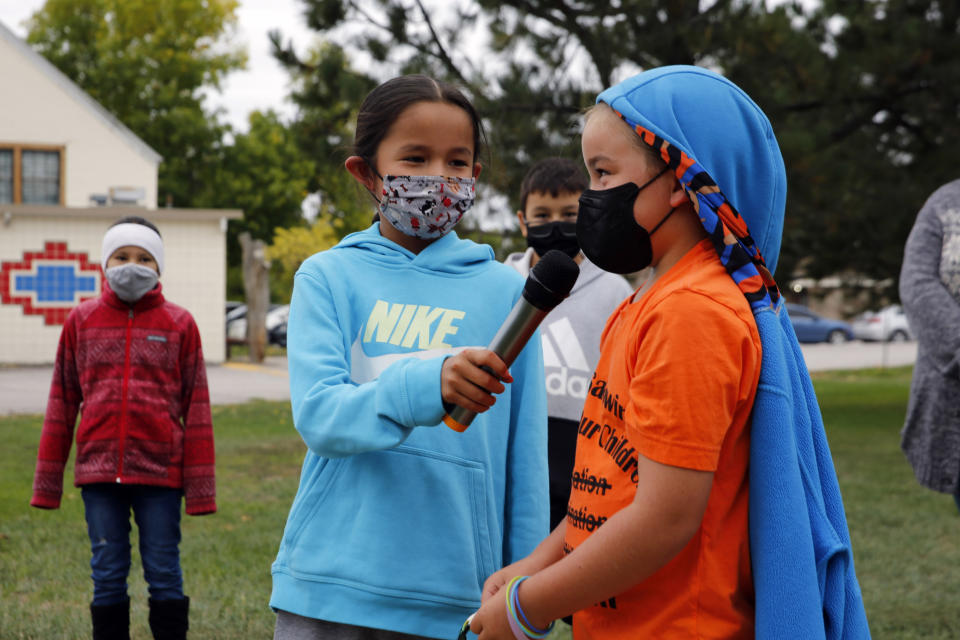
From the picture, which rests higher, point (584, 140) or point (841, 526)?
point (584, 140)

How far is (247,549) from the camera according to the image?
6.29 meters

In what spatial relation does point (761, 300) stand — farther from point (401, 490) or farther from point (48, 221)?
point (48, 221)

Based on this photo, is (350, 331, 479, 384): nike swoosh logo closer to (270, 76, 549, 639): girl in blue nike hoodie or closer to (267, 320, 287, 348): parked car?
(270, 76, 549, 639): girl in blue nike hoodie

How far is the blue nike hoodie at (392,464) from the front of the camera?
208cm

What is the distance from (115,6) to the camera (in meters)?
38.2

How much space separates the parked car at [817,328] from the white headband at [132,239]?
3487 centimetres

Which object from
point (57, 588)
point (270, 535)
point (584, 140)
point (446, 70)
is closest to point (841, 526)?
point (584, 140)

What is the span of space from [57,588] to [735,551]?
471 centimetres

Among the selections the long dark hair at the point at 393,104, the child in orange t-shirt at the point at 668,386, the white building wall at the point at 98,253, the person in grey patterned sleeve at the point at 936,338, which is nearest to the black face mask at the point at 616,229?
the child in orange t-shirt at the point at 668,386

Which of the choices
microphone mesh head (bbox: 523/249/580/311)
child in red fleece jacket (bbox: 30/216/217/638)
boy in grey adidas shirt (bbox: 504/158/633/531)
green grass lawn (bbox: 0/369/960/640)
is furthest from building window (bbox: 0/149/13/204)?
microphone mesh head (bbox: 523/249/580/311)

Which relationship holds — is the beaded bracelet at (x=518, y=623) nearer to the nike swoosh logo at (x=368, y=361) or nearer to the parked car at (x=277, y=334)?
the nike swoosh logo at (x=368, y=361)

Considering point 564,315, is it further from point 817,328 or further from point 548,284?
point 817,328

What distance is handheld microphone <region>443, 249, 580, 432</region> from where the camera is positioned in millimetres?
1608

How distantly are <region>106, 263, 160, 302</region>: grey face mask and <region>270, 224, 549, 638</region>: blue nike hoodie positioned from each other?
7.38 ft
